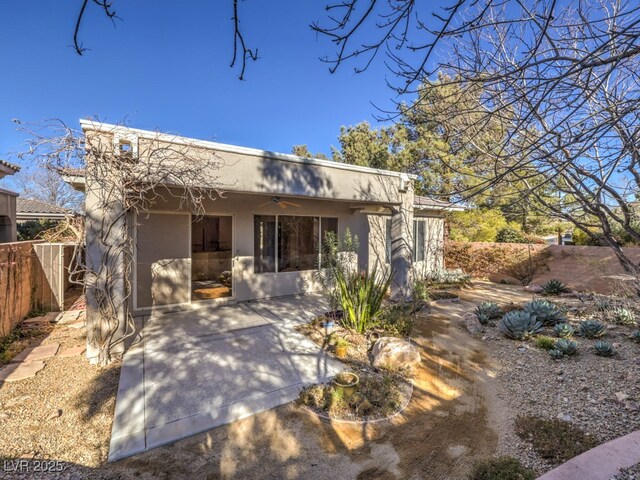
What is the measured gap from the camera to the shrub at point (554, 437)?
302 cm

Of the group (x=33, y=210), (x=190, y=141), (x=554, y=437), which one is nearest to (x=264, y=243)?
(x=190, y=141)

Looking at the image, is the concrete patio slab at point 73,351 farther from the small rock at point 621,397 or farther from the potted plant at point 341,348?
the small rock at point 621,397

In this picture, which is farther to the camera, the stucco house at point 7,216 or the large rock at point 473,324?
the stucco house at point 7,216

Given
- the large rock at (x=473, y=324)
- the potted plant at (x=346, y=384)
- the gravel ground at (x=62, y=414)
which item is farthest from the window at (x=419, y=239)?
the gravel ground at (x=62, y=414)

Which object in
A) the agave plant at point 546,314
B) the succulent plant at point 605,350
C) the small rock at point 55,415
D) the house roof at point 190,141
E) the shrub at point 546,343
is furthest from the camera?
the agave plant at point 546,314

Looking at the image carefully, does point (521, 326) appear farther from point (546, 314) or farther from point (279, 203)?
point (279, 203)

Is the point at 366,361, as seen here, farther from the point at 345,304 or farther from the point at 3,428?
the point at 3,428

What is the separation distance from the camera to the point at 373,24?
2.82m

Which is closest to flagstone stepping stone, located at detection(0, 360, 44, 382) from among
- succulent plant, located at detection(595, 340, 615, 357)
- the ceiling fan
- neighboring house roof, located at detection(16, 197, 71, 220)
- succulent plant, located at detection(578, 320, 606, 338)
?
the ceiling fan

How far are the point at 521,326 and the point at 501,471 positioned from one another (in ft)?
13.6

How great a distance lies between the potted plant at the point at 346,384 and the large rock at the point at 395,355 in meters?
0.82

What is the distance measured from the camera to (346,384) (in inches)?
161

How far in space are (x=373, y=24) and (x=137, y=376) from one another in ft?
16.8

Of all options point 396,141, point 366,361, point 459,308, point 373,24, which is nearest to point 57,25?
point 373,24
